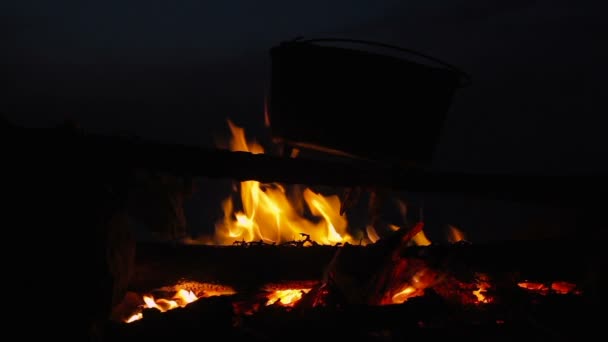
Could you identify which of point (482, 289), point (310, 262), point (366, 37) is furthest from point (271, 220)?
point (366, 37)

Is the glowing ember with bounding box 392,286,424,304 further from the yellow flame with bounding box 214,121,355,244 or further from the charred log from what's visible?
the yellow flame with bounding box 214,121,355,244

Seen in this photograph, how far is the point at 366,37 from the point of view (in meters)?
7.25

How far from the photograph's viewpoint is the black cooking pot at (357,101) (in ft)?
7.13

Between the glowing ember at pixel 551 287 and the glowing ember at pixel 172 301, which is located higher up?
the glowing ember at pixel 551 287

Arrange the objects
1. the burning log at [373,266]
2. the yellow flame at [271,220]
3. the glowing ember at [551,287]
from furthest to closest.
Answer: the yellow flame at [271,220]
the glowing ember at [551,287]
the burning log at [373,266]

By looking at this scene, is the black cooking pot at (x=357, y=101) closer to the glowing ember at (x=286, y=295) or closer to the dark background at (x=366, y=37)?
the glowing ember at (x=286, y=295)

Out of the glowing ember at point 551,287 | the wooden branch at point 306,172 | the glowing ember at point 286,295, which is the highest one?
the wooden branch at point 306,172

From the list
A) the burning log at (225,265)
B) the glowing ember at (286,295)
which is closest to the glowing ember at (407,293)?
the burning log at (225,265)

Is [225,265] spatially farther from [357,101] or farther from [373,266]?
[357,101]

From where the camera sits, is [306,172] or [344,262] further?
[344,262]

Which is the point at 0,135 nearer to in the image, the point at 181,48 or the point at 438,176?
the point at 438,176

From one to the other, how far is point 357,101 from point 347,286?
2.86 feet

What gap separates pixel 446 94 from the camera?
229 centimetres

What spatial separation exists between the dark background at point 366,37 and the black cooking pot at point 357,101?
4316 mm
